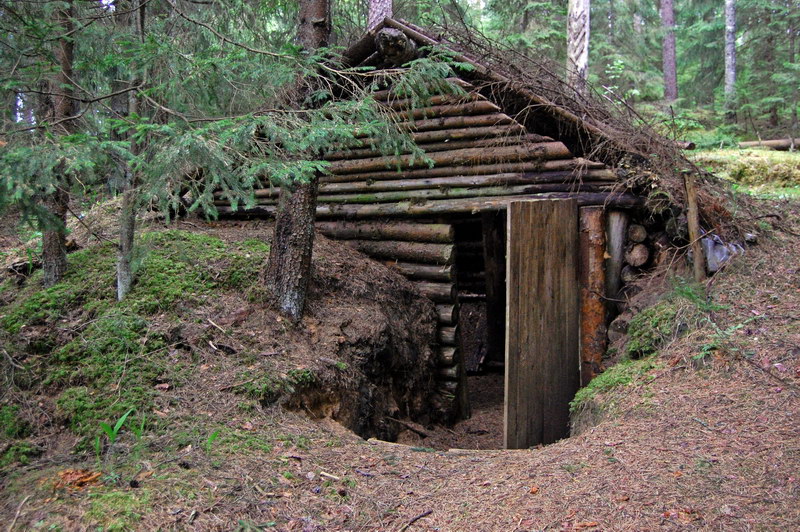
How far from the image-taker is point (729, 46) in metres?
17.5

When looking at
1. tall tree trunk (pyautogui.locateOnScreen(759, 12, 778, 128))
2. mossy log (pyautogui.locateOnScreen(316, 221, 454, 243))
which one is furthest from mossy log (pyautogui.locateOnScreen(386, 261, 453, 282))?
tall tree trunk (pyautogui.locateOnScreen(759, 12, 778, 128))

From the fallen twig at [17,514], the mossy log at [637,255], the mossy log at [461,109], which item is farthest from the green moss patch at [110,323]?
the mossy log at [637,255]

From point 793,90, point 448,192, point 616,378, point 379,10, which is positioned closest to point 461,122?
point 448,192

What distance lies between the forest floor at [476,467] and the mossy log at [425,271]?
3018mm

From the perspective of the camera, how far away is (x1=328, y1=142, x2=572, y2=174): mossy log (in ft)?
25.0

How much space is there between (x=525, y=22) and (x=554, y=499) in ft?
52.0

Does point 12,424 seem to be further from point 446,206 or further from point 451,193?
point 451,193

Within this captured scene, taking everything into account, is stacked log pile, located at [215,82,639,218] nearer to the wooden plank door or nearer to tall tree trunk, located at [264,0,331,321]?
the wooden plank door

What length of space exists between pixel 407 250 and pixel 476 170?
1.53m

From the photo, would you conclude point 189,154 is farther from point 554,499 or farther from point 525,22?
point 525,22

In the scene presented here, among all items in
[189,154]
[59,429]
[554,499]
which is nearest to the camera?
[554,499]

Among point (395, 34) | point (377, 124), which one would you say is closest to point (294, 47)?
point (377, 124)

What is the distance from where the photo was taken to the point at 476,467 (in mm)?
4496

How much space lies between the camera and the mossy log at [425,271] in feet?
26.2
